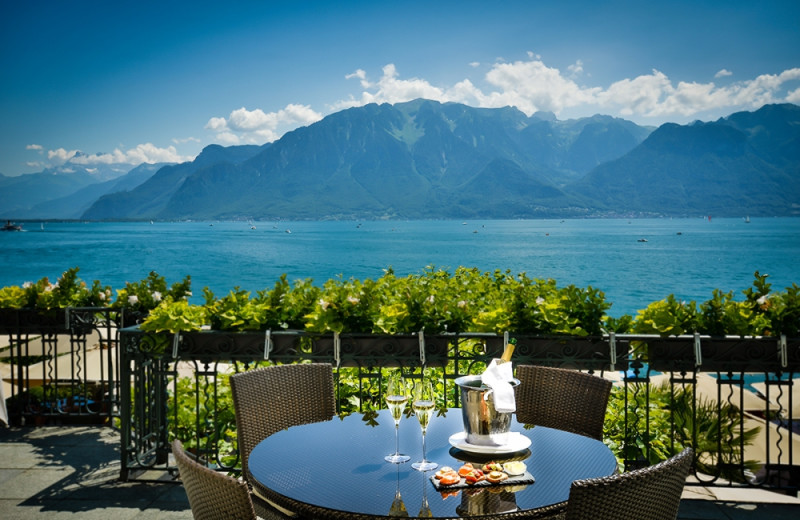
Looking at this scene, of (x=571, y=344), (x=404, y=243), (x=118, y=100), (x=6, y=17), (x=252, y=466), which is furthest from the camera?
(x=118, y=100)

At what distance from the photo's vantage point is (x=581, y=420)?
10.4 feet

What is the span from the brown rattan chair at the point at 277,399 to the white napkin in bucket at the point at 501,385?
1091 millimetres

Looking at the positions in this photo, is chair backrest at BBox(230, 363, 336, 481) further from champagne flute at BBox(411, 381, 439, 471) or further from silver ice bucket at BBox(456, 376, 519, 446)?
silver ice bucket at BBox(456, 376, 519, 446)

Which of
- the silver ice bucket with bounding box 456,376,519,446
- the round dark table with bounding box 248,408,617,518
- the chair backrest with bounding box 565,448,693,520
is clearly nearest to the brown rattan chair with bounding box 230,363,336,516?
the round dark table with bounding box 248,408,617,518

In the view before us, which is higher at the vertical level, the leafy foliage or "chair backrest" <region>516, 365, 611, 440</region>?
the leafy foliage

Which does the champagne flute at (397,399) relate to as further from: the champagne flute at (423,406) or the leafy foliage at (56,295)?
the leafy foliage at (56,295)

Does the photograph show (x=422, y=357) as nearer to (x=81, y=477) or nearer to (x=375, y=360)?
(x=375, y=360)

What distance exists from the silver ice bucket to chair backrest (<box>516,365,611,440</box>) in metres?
0.84

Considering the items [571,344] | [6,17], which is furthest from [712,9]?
[571,344]

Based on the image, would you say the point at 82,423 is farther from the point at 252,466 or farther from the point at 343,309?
the point at 252,466

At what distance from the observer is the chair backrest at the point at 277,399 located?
3057 mm

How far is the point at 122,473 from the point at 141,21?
89.2 metres

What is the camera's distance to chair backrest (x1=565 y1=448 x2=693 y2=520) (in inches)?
58.1

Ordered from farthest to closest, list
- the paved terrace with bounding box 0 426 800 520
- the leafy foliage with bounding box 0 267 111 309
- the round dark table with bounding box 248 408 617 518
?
the leafy foliage with bounding box 0 267 111 309 → the paved terrace with bounding box 0 426 800 520 → the round dark table with bounding box 248 408 617 518
